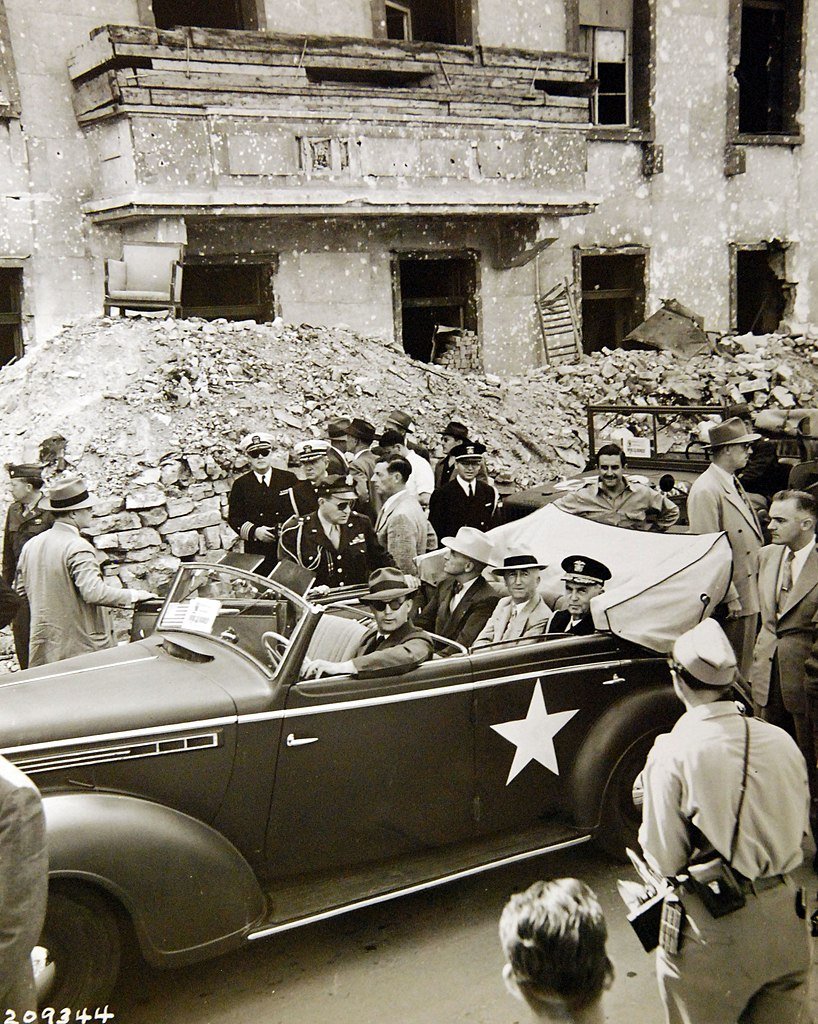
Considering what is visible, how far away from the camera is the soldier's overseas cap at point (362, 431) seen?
32.0 ft

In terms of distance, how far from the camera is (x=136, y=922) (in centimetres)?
372

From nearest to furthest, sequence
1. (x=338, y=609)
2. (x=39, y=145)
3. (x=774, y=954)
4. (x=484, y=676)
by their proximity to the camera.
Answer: (x=774, y=954) < (x=484, y=676) < (x=338, y=609) < (x=39, y=145)

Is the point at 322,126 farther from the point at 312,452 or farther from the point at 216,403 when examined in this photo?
the point at 312,452

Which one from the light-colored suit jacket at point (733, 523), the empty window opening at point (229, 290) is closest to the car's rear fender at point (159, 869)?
the light-colored suit jacket at point (733, 523)

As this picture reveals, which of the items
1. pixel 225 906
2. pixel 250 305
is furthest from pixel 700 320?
pixel 225 906

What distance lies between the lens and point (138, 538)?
871cm

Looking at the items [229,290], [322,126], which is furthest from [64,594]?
[229,290]

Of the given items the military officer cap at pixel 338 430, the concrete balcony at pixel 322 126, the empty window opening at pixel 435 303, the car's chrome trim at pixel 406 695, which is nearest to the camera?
the car's chrome trim at pixel 406 695

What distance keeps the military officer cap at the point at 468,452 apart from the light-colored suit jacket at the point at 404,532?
85cm

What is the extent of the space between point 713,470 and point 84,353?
704 cm

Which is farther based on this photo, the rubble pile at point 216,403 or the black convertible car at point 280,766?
the rubble pile at point 216,403

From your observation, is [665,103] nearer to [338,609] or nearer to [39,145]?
[39,145]

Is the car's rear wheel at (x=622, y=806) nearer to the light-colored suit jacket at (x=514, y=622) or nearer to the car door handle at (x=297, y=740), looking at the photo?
the light-colored suit jacket at (x=514, y=622)

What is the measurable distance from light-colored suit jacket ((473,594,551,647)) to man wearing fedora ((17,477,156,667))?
78.0 inches
